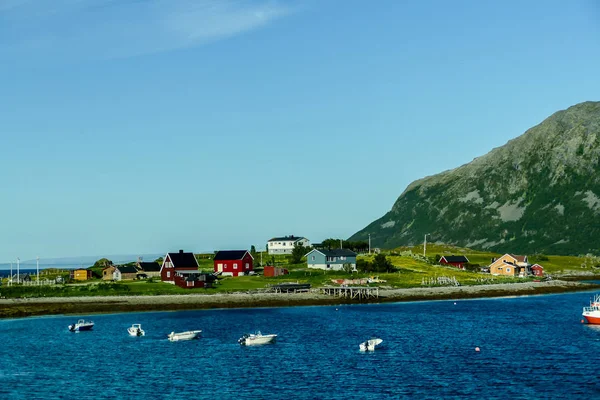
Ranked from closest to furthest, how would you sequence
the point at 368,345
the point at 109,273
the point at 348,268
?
the point at 368,345, the point at 109,273, the point at 348,268

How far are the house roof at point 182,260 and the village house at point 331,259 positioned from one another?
30362mm

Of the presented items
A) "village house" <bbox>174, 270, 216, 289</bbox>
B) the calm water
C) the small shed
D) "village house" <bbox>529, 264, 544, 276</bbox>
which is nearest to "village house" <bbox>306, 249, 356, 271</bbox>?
the small shed

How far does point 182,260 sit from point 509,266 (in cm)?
8573

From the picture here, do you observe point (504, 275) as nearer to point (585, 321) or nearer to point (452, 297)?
point (452, 297)

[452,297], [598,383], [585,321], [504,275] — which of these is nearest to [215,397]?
[598,383]

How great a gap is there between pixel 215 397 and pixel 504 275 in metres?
136

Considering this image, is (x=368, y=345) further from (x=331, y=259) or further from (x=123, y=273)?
(x=123, y=273)

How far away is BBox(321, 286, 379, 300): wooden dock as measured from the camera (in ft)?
431

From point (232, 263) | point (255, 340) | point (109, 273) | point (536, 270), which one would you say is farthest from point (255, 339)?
point (536, 270)

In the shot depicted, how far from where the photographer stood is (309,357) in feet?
239

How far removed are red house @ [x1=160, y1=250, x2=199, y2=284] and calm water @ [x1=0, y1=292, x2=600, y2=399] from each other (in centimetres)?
3316

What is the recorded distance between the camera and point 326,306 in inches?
4875

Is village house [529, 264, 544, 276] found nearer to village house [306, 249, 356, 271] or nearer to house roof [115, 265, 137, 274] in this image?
village house [306, 249, 356, 271]

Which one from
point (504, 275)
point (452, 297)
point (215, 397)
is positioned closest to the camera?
point (215, 397)
